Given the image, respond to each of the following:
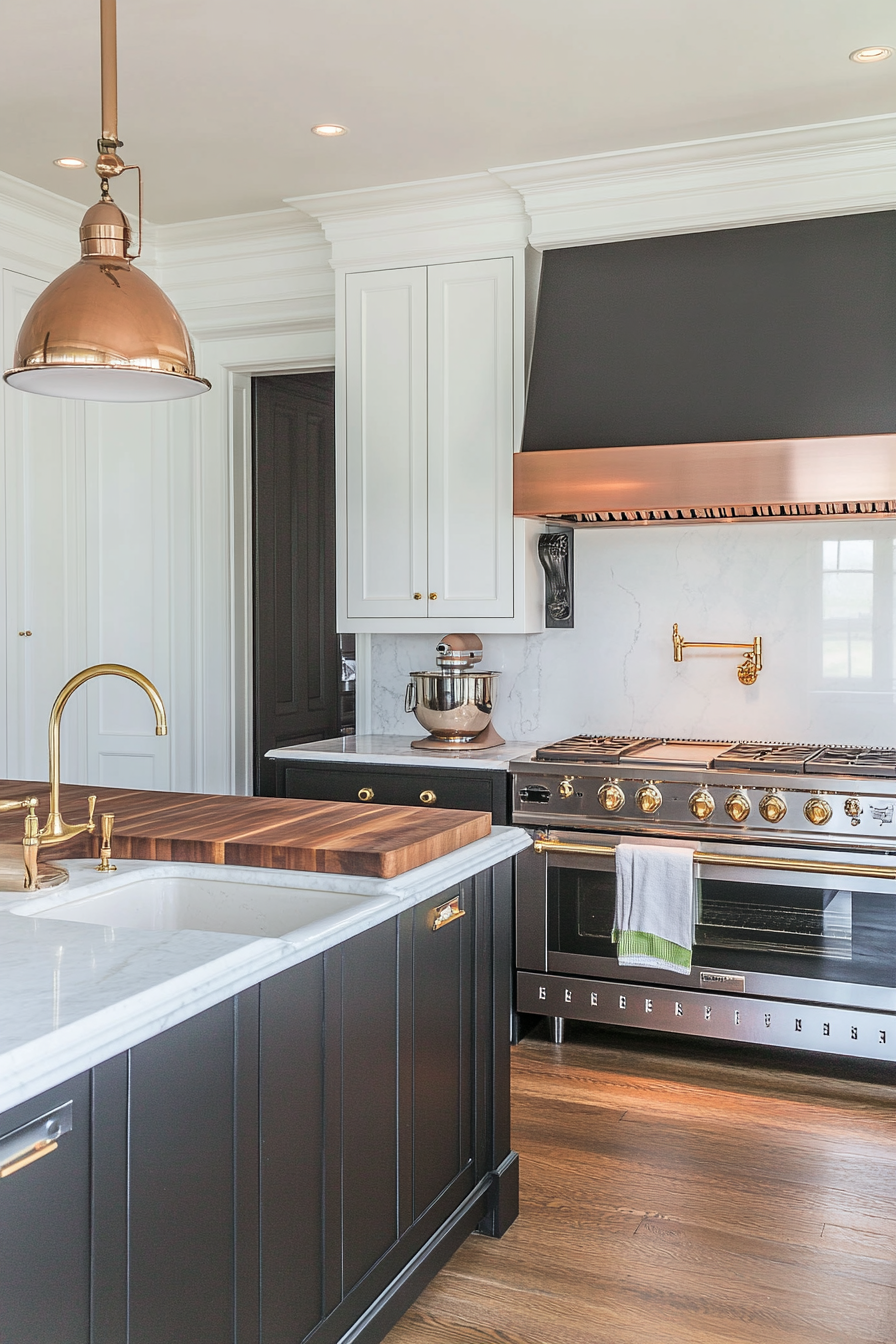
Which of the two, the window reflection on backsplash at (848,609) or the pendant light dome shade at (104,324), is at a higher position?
the pendant light dome shade at (104,324)

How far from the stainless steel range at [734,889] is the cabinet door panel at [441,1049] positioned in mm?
1313

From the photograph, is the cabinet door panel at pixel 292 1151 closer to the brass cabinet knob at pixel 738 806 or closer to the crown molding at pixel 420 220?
the brass cabinet knob at pixel 738 806

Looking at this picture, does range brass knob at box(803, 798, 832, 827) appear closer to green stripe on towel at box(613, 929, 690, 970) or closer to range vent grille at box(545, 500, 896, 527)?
green stripe on towel at box(613, 929, 690, 970)

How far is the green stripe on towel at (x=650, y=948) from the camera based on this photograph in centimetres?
350

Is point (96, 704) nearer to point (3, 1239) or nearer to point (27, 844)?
point (27, 844)

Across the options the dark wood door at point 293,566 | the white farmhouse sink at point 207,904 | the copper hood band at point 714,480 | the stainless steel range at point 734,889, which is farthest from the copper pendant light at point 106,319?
the dark wood door at point 293,566

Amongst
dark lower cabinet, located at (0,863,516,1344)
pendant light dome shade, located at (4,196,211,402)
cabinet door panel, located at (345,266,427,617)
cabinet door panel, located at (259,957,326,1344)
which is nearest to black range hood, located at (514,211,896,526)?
cabinet door panel, located at (345,266,427,617)

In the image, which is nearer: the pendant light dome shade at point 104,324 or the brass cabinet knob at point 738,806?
the pendant light dome shade at point 104,324

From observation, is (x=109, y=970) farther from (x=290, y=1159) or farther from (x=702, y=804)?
(x=702, y=804)

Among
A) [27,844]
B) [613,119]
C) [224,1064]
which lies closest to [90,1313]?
[224,1064]

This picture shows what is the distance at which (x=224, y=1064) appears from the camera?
159cm

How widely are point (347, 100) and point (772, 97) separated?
1.22m

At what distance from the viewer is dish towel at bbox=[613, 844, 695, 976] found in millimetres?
3480

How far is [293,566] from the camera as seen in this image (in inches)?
213
